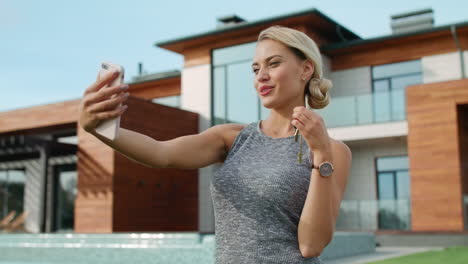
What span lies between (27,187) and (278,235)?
2689 cm

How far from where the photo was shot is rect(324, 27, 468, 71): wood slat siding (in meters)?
20.2

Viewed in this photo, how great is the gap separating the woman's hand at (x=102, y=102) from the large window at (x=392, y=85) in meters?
18.6

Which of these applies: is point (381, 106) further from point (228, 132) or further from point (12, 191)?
point (228, 132)

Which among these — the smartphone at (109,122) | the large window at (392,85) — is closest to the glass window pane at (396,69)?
the large window at (392,85)

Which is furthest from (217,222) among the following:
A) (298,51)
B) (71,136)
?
(71,136)

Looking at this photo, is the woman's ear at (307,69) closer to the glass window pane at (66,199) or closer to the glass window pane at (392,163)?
the glass window pane at (392,163)

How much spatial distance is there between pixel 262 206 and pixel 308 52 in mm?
549

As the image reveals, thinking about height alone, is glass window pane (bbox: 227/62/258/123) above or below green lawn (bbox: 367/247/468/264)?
above

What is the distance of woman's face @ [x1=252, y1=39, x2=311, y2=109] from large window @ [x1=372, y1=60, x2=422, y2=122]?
18096 millimetres

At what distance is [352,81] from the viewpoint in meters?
21.9

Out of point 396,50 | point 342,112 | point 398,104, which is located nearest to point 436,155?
point 398,104

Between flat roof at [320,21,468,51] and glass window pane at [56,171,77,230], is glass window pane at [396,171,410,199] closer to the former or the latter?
flat roof at [320,21,468,51]

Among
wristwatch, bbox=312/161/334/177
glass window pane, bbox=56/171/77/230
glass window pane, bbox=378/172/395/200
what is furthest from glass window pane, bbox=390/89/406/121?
wristwatch, bbox=312/161/334/177

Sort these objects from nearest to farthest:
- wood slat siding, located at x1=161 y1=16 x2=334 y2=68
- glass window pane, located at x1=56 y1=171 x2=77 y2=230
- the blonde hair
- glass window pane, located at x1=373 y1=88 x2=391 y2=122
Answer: the blonde hair < glass window pane, located at x1=373 y1=88 x2=391 y2=122 < wood slat siding, located at x1=161 y1=16 x2=334 y2=68 < glass window pane, located at x1=56 y1=171 x2=77 y2=230
